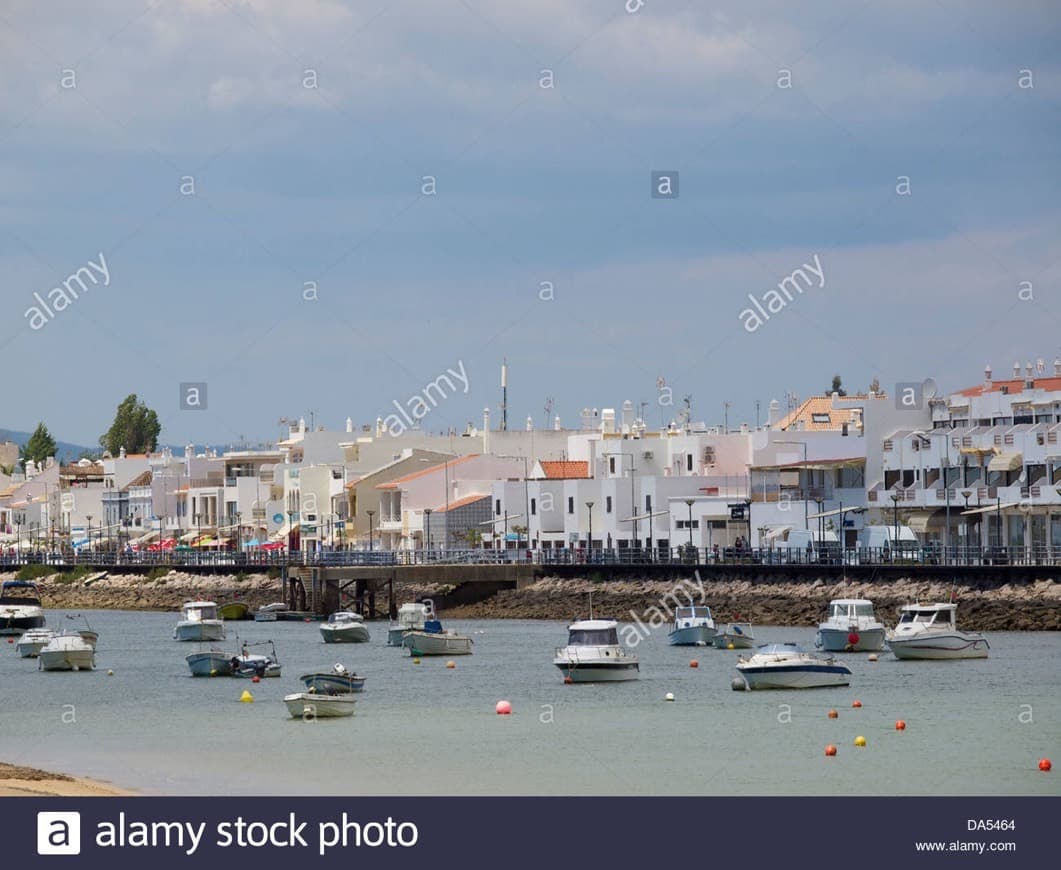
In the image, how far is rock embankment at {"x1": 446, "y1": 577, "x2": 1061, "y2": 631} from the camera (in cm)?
8631

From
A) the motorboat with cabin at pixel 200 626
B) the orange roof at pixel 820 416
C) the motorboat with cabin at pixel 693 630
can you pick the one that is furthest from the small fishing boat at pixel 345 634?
the orange roof at pixel 820 416

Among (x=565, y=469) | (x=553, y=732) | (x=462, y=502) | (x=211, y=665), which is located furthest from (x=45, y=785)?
(x=462, y=502)

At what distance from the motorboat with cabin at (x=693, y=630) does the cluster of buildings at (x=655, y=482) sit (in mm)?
20633

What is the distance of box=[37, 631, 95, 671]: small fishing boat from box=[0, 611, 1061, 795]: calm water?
1.21m

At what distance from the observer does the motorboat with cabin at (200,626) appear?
93.7 m

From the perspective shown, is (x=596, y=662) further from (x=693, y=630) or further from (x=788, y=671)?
(x=693, y=630)

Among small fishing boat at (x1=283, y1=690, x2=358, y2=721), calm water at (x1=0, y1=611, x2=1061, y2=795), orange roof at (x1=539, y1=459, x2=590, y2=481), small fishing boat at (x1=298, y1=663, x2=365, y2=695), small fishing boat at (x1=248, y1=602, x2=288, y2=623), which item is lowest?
calm water at (x1=0, y1=611, x2=1061, y2=795)

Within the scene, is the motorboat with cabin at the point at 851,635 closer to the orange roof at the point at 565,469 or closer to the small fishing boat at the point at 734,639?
the small fishing boat at the point at 734,639

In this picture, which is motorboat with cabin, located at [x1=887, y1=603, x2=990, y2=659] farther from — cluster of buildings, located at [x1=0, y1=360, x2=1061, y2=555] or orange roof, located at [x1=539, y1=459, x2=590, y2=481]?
orange roof, located at [x1=539, y1=459, x2=590, y2=481]

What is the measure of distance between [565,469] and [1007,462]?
4393cm

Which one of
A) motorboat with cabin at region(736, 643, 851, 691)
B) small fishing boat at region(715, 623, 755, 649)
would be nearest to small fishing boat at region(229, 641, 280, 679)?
motorboat with cabin at region(736, 643, 851, 691)

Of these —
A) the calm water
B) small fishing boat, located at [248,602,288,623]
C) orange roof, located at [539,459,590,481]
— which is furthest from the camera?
orange roof, located at [539,459,590,481]
